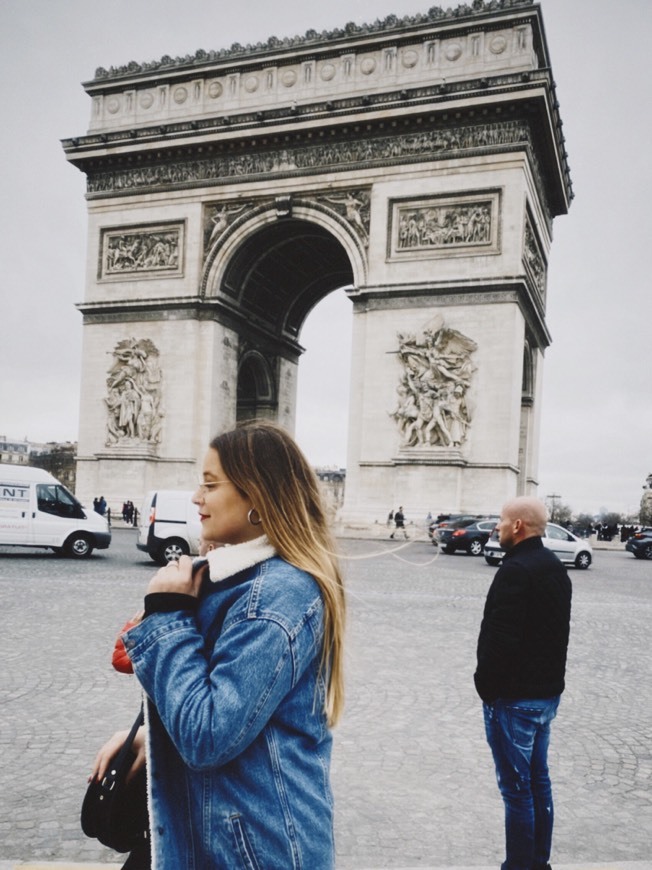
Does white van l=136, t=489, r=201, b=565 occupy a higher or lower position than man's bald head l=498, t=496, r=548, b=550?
lower

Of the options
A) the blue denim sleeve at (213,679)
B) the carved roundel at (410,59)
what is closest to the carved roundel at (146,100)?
the carved roundel at (410,59)

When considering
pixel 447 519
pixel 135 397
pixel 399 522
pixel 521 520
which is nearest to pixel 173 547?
pixel 399 522

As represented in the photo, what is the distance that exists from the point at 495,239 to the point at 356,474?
827 cm

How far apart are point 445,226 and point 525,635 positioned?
23333 mm

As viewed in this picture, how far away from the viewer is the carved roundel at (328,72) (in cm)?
2656

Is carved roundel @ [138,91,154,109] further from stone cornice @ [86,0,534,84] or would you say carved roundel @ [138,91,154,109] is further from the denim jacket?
the denim jacket

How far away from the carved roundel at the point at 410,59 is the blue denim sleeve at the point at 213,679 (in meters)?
27.0

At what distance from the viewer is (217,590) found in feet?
5.04

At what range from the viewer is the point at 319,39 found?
2667cm

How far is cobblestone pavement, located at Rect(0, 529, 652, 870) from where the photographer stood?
134 inches

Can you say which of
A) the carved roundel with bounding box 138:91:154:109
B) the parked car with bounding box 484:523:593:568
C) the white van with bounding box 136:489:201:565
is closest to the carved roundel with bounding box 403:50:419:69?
the carved roundel with bounding box 138:91:154:109

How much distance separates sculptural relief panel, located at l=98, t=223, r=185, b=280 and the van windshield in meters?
13.9

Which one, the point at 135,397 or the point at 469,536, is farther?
the point at 135,397

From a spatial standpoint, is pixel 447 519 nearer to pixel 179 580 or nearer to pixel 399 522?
pixel 399 522
